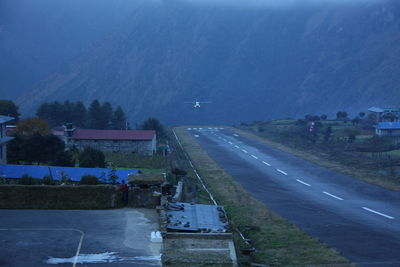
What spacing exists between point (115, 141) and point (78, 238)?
1214 inches

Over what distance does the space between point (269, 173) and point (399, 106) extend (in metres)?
58.5

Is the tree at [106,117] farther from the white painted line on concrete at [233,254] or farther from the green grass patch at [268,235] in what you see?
the white painted line on concrete at [233,254]

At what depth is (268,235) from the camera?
684 inches

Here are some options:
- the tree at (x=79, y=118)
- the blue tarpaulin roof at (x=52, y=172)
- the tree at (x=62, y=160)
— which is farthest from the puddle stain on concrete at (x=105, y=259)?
the tree at (x=79, y=118)

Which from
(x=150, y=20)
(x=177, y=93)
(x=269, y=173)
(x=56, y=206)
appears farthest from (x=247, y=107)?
(x=56, y=206)

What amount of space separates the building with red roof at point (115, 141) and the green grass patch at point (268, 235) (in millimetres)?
13949

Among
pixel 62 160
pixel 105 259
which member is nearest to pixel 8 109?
pixel 62 160

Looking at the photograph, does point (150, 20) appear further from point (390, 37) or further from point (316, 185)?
point (316, 185)

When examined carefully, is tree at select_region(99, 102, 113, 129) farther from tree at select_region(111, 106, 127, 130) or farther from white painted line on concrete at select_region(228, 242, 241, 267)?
white painted line on concrete at select_region(228, 242, 241, 267)

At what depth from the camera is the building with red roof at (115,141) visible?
4203cm

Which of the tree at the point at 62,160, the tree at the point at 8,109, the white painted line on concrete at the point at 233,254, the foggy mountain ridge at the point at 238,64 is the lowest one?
the white painted line on concrete at the point at 233,254

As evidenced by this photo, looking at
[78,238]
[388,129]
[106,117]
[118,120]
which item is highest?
[106,117]

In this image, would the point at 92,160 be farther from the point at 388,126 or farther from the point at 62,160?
the point at 388,126

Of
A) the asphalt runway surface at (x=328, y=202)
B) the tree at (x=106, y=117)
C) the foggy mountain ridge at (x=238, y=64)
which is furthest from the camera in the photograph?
the foggy mountain ridge at (x=238, y=64)
